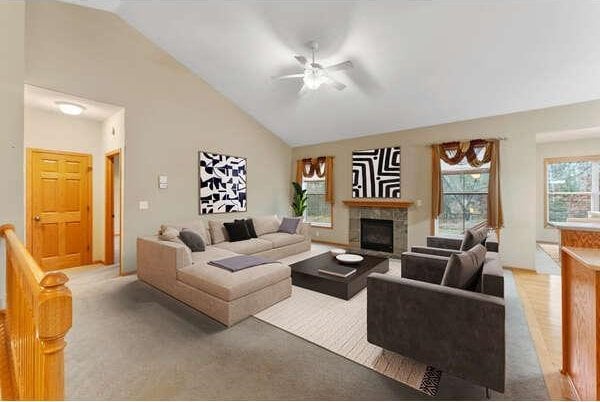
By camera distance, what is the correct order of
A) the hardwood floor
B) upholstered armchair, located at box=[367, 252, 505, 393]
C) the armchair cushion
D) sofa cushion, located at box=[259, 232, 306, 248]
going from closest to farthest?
upholstered armchair, located at box=[367, 252, 505, 393]
the hardwood floor
the armchair cushion
sofa cushion, located at box=[259, 232, 306, 248]

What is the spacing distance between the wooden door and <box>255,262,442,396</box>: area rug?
3911mm

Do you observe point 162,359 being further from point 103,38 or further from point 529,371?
point 103,38

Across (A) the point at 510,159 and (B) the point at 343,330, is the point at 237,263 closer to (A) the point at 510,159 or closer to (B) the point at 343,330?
(B) the point at 343,330

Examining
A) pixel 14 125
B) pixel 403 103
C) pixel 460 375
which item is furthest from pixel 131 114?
pixel 460 375

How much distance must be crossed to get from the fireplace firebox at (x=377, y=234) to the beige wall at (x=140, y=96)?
3.35 meters

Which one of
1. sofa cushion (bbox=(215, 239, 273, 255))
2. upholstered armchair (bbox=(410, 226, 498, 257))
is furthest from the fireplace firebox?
sofa cushion (bbox=(215, 239, 273, 255))

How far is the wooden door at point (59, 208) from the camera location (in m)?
4.05

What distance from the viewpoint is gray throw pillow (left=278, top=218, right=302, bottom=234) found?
222 inches

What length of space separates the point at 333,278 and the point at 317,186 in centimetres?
409

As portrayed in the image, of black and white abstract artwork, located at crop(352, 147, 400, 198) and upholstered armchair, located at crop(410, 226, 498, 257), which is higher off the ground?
black and white abstract artwork, located at crop(352, 147, 400, 198)

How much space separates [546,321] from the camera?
8.84 ft

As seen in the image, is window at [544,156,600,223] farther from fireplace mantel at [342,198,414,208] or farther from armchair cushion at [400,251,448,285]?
armchair cushion at [400,251,448,285]

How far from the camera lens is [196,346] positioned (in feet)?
7.20

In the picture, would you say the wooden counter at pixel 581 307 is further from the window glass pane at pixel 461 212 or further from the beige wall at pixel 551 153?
the beige wall at pixel 551 153
